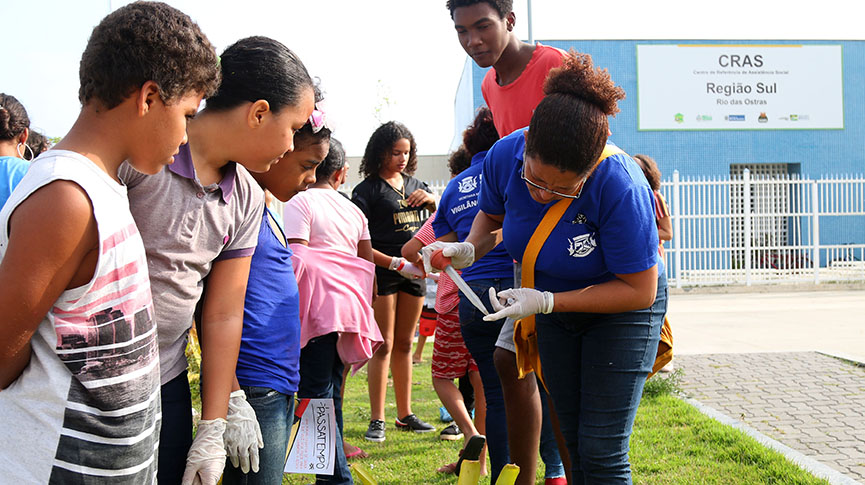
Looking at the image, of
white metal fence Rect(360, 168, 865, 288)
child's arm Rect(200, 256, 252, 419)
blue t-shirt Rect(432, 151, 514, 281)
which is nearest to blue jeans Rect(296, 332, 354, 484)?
blue t-shirt Rect(432, 151, 514, 281)

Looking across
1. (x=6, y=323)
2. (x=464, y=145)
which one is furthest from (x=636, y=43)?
(x=6, y=323)

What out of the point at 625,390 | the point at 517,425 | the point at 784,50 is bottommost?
the point at 517,425

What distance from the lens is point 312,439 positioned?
292 centimetres

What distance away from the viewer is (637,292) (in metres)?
2.46

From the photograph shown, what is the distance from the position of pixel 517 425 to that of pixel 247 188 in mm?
1745

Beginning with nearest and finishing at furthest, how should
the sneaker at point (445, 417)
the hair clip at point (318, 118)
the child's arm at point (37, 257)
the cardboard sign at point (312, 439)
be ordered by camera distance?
the child's arm at point (37, 257) < the hair clip at point (318, 118) < the cardboard sign at point (312, 439) < the sneaker at point (445, 417)

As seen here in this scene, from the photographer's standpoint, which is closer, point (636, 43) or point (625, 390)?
point (625, 390)

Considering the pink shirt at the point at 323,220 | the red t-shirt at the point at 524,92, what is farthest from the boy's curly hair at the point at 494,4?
the pink shirt at the point at 323,220

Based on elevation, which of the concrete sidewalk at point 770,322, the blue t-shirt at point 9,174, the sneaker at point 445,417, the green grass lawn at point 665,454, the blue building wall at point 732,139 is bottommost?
the concrete sidewalk at point 770,322

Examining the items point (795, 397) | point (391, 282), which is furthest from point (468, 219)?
point (795, 397)

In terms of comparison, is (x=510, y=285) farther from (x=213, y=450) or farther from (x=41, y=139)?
(x=41, y=139)

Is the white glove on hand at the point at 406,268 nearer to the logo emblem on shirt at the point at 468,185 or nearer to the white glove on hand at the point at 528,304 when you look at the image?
the logo emblem on shirt at the point at 468,185

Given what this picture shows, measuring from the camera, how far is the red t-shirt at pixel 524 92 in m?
3.43

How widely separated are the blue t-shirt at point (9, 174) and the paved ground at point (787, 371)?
14.7 ft
